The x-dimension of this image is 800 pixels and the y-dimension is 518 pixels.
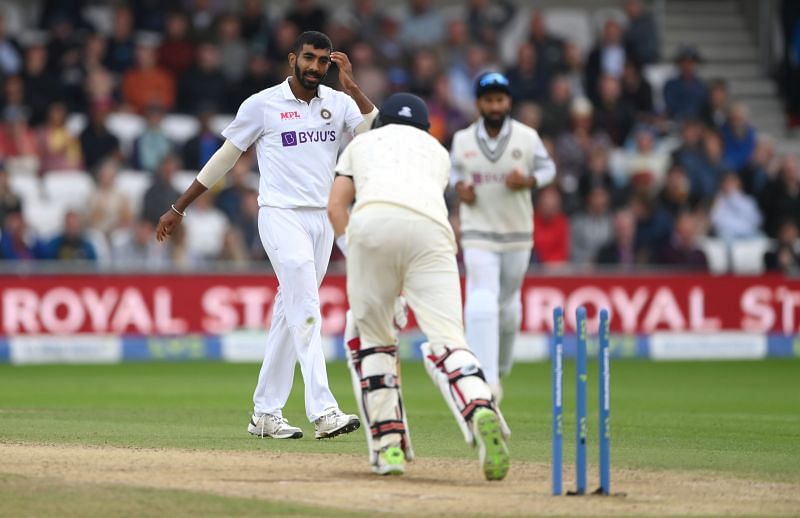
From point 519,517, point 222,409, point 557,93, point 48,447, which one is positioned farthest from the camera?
point 557,93

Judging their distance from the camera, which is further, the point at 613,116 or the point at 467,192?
the point at 613,116

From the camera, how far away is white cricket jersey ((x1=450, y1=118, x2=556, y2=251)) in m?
12.1

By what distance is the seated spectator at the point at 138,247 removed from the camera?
717 inches

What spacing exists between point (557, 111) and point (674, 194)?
1.98 metres

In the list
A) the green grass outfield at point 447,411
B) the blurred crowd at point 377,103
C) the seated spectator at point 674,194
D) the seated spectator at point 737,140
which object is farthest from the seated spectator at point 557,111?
the green grass outfield at point 447,411

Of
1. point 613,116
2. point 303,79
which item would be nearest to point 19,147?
point 613,116

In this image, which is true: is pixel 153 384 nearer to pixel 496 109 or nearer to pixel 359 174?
pixel 496 109

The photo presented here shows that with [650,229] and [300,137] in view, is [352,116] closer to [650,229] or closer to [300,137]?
[300,137]

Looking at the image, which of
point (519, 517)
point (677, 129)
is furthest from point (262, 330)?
point (519, 517)

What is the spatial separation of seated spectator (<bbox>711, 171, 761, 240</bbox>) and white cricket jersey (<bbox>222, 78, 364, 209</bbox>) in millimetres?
11930

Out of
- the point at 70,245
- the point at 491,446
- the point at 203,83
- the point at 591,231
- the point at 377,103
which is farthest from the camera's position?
the point at 203,83

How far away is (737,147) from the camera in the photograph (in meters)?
22.3

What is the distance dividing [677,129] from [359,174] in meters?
15.4

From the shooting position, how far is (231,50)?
69.9 ft
